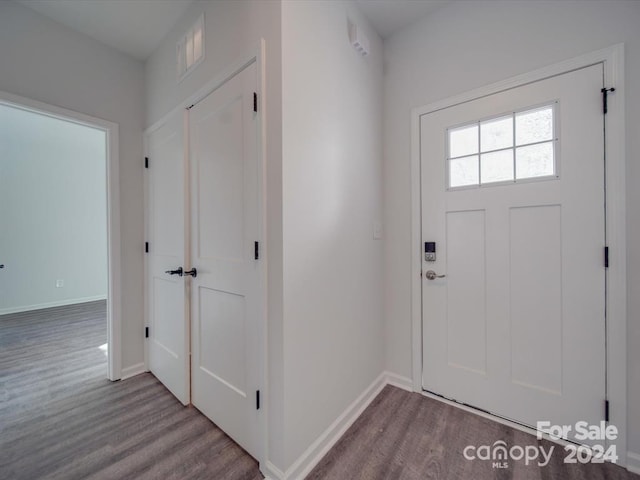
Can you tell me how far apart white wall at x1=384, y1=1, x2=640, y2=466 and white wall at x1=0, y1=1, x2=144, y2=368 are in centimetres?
224

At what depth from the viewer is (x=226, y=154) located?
151 centimetres

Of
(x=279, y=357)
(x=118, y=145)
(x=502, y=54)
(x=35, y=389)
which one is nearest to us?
(x=279, y=357)

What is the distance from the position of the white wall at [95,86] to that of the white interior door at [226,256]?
908 mm

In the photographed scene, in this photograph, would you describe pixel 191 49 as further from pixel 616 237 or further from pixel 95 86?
pixel 616 237

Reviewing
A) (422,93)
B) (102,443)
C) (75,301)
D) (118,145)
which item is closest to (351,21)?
(422,93)

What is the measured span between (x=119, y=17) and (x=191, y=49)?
683mm

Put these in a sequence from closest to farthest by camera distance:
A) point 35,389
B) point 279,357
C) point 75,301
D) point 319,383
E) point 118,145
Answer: point 279,357, point 319,383, point 35,389, point 118,145, point 75,301

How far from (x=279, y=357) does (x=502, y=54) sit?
2254 millimetres

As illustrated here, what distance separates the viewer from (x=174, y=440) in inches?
59.2

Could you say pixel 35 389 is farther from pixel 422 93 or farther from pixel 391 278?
pixel 422 93

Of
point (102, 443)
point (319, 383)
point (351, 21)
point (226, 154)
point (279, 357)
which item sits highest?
point (351, 21)

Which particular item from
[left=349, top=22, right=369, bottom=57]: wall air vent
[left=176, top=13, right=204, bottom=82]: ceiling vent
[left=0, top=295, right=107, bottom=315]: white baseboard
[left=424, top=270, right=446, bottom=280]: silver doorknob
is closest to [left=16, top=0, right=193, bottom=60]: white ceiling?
[left=176, top=13, right=204, bottom=82]: ceiling vent

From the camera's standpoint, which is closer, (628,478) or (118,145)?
(628,478)

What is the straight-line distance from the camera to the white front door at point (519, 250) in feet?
4.50
